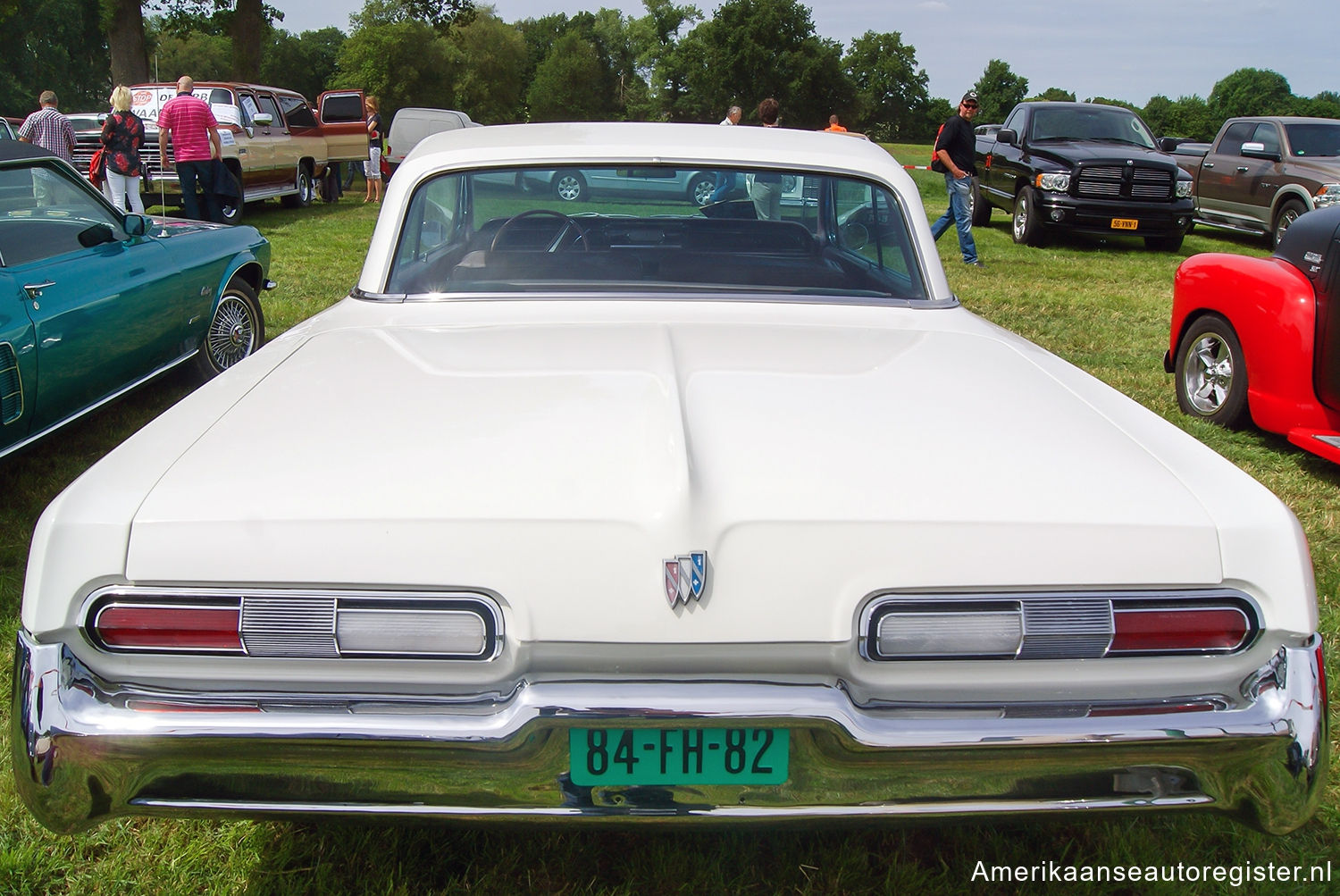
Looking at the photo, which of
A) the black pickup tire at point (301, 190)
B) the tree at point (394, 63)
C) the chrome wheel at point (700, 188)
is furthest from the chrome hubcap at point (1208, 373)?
the tree at point (394, 63)

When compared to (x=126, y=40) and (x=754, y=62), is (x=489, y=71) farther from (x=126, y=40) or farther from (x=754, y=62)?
(x=126, y=40)

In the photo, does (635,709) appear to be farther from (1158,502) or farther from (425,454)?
(1158,502)

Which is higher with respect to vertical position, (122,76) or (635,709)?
(122,76)

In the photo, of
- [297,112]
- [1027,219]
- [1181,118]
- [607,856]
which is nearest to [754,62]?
[1181,118]

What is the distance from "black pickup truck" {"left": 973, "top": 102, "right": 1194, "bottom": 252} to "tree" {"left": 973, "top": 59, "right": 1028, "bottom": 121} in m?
76.7

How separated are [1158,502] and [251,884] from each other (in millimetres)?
1940

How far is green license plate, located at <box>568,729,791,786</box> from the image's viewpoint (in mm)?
1632

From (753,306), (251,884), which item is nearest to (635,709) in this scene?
(251,884)

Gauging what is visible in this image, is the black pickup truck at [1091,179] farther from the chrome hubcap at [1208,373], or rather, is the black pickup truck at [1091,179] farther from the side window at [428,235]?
the side window at [428,235]

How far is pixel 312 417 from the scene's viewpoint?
2.00m

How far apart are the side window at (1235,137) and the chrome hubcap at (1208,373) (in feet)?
30.1

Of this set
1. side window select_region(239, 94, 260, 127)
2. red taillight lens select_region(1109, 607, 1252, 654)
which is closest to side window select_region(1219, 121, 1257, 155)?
side window select_region(239, 94, 260, 127)

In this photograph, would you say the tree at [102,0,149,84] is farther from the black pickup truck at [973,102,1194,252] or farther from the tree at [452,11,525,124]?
the tree at [452,11,525,124]

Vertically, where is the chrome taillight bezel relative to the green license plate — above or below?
above
